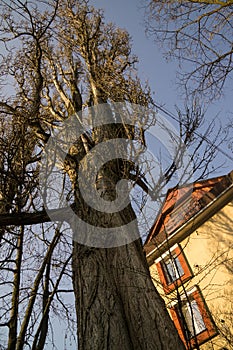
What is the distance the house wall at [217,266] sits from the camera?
9102mm

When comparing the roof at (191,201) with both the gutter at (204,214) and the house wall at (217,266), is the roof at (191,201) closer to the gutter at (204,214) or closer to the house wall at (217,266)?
the gutter at (204,214)

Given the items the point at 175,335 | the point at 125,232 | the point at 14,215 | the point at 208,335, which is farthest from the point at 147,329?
the point at 208,335

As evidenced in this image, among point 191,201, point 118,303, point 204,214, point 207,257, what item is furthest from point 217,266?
point 118,303

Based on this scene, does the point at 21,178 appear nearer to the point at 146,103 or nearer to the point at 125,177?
the point at 125,177

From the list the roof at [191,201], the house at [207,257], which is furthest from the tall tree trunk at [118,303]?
the roof at [191,201]

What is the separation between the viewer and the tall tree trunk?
94.7 inches

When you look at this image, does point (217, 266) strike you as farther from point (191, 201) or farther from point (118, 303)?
point (118, 303)

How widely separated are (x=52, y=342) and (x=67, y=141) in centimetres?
335

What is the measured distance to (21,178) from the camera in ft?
13.7

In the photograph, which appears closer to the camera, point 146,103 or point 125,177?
point 125,177

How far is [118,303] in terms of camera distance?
2.73 m

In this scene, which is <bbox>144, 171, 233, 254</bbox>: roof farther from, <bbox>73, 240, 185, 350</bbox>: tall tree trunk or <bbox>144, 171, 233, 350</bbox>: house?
<bbox>73, 240, 185, 350</bbox>: tall tree trunk

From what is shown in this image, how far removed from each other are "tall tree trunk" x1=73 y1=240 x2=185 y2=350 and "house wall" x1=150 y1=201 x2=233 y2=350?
615 cm

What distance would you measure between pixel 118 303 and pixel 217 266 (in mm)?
8114
